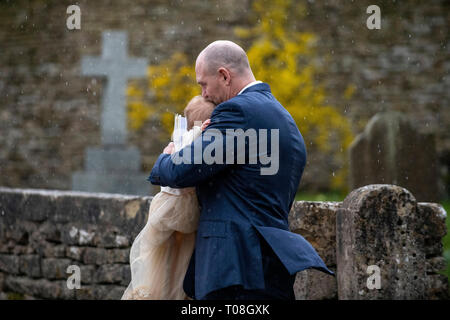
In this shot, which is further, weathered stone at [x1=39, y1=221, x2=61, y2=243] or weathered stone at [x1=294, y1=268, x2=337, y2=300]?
weathered stone at [x1=39, y1=221, x2=61, y2=243]

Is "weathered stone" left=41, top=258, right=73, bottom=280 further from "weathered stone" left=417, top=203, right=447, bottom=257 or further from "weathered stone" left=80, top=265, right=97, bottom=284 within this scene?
"weathered stone" left=417, top=203, right=447, bottom=257

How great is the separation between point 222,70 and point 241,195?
0.48m

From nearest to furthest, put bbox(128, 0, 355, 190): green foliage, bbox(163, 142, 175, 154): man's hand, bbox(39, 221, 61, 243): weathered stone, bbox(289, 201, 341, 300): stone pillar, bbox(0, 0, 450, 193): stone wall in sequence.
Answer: bbox(163, 142, 175, 154): man's hand < bbox(289, 201, 341, 300): stone pillar < bbox(39, 221, 61, 243): weathered stone < bbox(128, 0, 355, 190): green foliage < bbox(0, 0, 450, 193): stone wall

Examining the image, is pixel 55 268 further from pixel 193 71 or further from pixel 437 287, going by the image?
pixel 193 71

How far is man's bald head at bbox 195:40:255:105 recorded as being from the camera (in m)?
2.21

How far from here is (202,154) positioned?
2074mm

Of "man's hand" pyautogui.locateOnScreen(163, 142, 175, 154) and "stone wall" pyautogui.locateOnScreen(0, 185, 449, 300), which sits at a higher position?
"man's hand" pyautogui.locateOnScreen(163, 142, 175, 154)

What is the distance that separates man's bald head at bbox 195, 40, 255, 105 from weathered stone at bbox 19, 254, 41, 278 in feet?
9.40

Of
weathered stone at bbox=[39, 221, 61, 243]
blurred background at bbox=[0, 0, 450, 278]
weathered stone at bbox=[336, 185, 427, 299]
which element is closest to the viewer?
weathered stone at bbox=[336, 185, 427, 299]

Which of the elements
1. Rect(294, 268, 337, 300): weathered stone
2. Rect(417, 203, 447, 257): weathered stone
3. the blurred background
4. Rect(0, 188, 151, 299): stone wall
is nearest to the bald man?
Rect(294, 268, 337, 300): weathered stone

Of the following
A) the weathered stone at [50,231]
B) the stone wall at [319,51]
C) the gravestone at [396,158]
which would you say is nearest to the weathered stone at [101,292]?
the weathered stone at [50,231]

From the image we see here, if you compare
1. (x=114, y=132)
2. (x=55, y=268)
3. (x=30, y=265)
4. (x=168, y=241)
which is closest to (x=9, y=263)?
(x=30, y=265)

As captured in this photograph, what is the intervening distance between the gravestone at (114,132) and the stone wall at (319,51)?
107 inches

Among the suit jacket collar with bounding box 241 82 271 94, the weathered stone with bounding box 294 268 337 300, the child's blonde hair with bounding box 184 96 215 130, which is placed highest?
the suit jacket collar with bounding box 241 82 271 94
